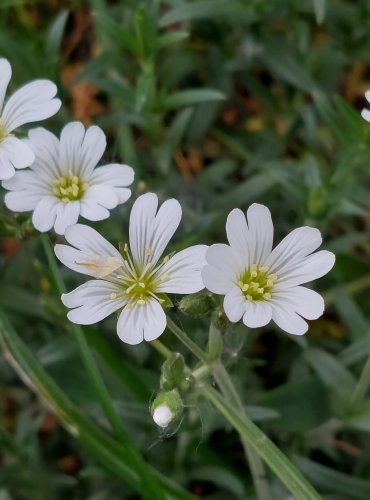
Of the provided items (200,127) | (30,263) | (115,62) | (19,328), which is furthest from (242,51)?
(19,328)

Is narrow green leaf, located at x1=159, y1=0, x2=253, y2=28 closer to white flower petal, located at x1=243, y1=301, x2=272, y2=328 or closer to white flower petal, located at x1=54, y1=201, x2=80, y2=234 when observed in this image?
white flower petal, located at x1=54, y1=201, x2=80, y2=234

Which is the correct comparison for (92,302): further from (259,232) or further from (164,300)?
(259,232)

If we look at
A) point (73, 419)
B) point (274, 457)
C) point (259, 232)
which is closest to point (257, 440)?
point (274, 457)

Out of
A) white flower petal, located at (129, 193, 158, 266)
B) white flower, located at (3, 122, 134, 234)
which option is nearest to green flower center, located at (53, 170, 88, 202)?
white flower, located at (3, 122, 134, 234)

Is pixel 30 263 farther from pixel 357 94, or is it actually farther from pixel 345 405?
pixel 357 94

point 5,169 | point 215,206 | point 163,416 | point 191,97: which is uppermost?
point 191,97

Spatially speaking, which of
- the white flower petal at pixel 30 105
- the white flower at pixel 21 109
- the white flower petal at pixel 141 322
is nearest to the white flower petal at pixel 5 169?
the white flower at pixel 21 109
